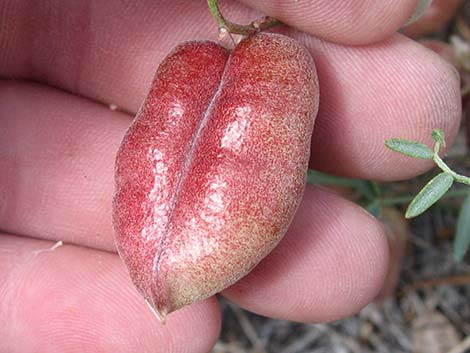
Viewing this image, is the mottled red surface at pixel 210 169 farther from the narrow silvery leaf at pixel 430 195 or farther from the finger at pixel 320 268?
the finger at pixel 320 268

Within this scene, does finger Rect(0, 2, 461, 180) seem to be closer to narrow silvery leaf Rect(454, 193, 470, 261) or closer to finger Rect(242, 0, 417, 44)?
finger Rect(242, 0, 417, 44)

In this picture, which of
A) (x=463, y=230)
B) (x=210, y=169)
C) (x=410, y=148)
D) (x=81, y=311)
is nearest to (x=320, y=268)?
(x=463, y=230)

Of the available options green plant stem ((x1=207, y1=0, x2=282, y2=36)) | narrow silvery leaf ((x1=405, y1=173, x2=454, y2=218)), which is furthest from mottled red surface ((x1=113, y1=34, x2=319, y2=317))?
narrow silvery leaf ((x1=405, y1=173, x2=454, y2=218))

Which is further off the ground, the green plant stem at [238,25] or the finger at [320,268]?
the green plant stem at [238,25]

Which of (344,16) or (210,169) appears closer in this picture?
(210,169)

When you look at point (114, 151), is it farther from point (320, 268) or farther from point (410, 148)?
point (410, 148)

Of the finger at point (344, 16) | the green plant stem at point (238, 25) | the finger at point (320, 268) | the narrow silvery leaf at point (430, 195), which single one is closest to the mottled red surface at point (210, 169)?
the green plant stem at point (238, 25)

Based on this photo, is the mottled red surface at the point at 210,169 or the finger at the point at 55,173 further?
the finger at the point at 55,173
